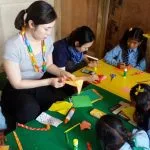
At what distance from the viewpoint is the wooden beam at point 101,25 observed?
3041 millimetres

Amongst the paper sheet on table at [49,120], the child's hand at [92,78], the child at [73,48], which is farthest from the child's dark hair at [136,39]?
the paper sheet on table at [49,120]

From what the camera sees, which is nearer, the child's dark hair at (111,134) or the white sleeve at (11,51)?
the child's dark hair at (111,134)

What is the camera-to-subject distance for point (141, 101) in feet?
4.47

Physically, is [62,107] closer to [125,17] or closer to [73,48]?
[73,48]

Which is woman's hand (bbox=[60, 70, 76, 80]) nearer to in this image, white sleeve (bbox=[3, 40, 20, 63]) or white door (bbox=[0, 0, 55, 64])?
white sleeve (bbox=[3, 40, 20, 63])

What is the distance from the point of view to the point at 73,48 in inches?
A: 82.4

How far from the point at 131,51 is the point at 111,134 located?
4.57ft

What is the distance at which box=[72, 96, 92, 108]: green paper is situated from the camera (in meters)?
1.49

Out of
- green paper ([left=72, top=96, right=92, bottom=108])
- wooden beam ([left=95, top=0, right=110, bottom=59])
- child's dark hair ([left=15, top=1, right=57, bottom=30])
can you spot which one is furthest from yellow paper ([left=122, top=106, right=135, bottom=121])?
wooden beam ([left=95, top=0, right=110, bottom=59])

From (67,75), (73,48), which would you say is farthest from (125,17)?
(67,75)

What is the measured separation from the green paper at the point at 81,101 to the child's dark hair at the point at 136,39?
948 mm

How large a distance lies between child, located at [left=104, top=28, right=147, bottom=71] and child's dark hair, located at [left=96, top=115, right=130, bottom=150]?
1041mm

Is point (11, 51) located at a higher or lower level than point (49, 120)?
higher

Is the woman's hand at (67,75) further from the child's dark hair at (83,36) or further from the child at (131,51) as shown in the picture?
the child at (131,51)
